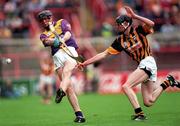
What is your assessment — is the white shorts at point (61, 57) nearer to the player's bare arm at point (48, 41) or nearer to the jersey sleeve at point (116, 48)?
the player's bare arm at point (48, 41)

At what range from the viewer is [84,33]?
3431 centimetres

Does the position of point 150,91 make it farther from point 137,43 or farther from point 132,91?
point 137,43

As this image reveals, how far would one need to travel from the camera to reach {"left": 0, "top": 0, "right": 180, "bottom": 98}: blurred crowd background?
3234 cm

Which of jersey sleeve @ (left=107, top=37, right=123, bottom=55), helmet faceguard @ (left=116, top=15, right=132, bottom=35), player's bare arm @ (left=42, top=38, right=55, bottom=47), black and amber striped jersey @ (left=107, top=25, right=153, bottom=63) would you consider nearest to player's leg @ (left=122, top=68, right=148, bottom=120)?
black and amber striped jersey @ (left=107, top=25, right=153, bottom=63)

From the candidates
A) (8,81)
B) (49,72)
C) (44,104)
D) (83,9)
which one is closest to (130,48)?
(44,104)

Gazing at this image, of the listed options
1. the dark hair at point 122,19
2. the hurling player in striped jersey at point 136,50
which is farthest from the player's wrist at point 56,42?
the dark hair at point 122,19

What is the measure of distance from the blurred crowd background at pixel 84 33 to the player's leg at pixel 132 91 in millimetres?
16005

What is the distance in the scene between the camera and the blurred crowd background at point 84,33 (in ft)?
106

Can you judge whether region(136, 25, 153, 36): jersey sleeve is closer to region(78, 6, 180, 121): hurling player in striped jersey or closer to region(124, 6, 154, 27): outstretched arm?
region(78, 6, 180, 121): hurling player in striped jersey

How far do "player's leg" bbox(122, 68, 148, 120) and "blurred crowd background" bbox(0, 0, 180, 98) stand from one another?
16.0 metres

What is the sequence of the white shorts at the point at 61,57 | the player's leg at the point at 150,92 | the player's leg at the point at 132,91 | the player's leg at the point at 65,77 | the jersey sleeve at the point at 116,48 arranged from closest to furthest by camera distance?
the player's leg at the point at 65,77
the player's leg at the point at 132,91
the white shorts at the point at 61,57
the jersey sleeve at the point at 116,48
the player's leg at the point at 150,92

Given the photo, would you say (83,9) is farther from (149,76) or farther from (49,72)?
(149,76)

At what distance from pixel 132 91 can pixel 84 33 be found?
62.8 feet

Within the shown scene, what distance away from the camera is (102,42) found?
32719 mm
